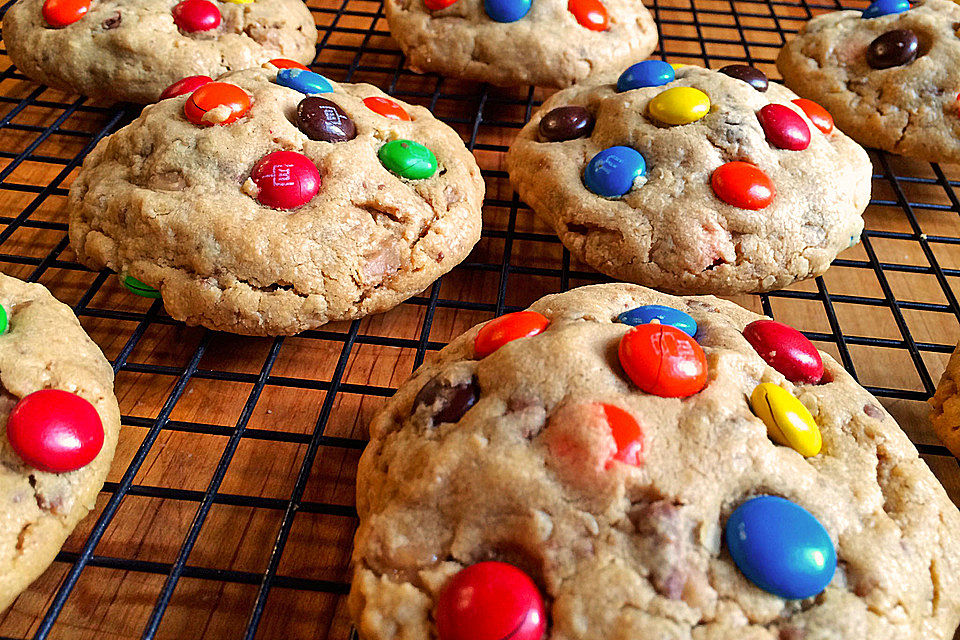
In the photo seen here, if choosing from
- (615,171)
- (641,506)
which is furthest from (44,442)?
(615,171)

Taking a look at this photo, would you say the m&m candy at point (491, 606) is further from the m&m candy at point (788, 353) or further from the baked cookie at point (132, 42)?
the baked cookie at point (132, 42)

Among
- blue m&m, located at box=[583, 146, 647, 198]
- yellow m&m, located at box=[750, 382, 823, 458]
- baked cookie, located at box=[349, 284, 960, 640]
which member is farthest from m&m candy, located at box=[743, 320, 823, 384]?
blue m&m, located at box=[583, 146, 647, 198]

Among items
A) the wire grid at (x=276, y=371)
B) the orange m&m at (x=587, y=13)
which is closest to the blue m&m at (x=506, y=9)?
the orange m&m at (x=587, y=13)

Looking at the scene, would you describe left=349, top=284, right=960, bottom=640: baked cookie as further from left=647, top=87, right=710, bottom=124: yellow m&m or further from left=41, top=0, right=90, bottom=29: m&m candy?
left=41, top=0, right=90, bottom=29: m&m candy

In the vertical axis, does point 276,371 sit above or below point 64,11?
below

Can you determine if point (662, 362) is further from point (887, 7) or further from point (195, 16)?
A: point (887, 7)

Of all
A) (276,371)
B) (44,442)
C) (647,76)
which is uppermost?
(647,76)

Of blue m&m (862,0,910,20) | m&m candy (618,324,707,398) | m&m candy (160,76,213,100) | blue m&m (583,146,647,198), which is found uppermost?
m&m candy (618,324,707,398)
